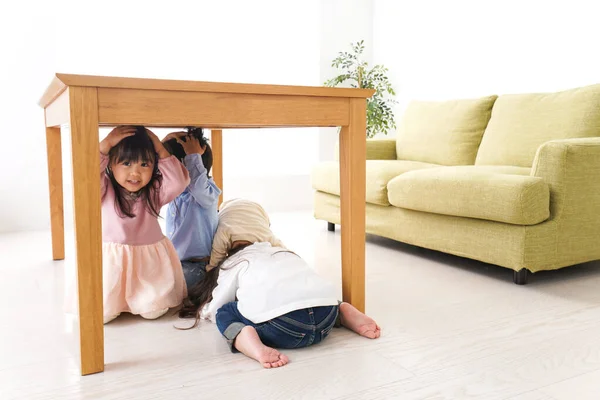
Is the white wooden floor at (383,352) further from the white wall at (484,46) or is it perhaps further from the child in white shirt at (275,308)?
the white wall at (484,46)

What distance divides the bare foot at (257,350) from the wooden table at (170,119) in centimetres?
32

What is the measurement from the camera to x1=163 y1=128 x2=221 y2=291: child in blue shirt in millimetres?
1744

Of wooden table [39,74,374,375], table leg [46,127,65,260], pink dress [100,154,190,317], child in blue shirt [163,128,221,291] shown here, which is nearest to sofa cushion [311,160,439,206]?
child in blue shirt [163,128,221,291]

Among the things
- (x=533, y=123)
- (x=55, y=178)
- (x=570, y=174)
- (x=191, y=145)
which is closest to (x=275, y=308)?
(x=191, y=145)

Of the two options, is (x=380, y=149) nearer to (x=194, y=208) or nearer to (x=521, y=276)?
(x=521, y=276)

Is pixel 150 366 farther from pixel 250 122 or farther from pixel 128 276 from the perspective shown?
pixel 250 122

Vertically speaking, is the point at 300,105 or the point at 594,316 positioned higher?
the point at 300,105

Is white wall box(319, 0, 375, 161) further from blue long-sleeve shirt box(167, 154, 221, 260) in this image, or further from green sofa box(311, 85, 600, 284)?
blue long-sleeve shirt box(167, 154, 221, 260)

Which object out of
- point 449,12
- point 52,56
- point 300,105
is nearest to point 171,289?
point 300,105

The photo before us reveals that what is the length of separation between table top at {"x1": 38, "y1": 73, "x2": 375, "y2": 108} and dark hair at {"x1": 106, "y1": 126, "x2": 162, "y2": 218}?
218 millimetres

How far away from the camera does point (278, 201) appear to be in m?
4.18

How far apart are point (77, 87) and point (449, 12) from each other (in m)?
3.21

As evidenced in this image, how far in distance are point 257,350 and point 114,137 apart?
699 millimetres

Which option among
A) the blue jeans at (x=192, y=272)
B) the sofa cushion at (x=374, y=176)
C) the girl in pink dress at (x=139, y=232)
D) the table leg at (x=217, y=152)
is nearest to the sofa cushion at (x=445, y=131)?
the sofa cushion at (x=374, y=176)
